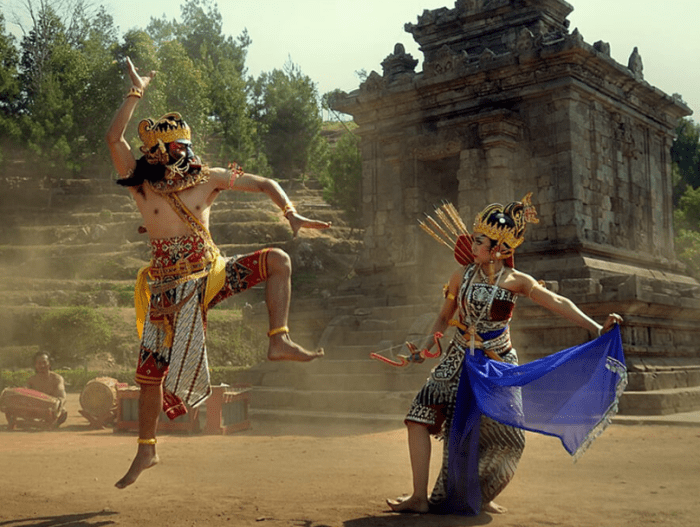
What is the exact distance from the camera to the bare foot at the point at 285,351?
13.8 feet

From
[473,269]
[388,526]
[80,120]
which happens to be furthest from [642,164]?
[80,120]

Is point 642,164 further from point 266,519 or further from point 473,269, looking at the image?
point 266,519

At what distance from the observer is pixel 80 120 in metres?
37.0

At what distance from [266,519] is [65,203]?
37.3 m

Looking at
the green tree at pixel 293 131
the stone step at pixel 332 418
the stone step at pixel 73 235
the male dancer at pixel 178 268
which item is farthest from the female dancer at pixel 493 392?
the green tree at pixel 293 131

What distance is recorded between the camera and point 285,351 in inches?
166

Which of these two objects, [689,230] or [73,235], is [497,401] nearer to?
[689,230]

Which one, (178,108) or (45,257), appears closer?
(45,257)

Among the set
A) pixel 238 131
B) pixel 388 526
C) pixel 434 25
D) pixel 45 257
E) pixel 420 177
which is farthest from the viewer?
pixel 238 131

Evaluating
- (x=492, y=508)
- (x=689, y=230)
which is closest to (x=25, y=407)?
(x=492, y=508)

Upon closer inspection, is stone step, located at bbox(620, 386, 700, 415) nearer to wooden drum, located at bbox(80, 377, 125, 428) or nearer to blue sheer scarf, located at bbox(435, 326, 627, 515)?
blue sheer scarf, located at bbox(435, 326, 627, 515)

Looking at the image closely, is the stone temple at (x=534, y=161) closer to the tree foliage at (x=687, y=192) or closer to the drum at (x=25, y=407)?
the drum at (x=25, y=407)

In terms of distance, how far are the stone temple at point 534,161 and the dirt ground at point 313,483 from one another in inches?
180

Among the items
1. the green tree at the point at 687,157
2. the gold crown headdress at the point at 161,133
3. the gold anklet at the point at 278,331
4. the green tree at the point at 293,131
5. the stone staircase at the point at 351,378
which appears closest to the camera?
the gold anklet at the point at 278,331
